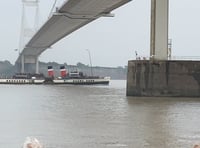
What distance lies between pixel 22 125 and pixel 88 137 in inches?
138

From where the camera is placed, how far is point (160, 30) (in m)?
33.3

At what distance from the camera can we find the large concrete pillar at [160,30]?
3306 cm

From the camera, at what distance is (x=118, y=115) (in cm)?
1948

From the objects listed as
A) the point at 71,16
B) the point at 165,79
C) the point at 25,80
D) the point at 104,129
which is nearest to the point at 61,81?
the point at 25,80

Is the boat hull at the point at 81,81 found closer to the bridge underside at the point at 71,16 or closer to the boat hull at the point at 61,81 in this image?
the boat hull at the point at 61,81

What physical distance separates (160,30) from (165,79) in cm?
324

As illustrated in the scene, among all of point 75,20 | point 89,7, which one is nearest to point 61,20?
point 75,20

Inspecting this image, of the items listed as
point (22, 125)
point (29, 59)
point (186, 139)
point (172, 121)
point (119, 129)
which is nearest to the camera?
point (186, 139)

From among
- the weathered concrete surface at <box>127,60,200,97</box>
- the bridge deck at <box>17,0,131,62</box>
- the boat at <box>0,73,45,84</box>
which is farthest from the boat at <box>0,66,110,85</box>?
the weathered concrete surface at <box>127,60,200,97</box>

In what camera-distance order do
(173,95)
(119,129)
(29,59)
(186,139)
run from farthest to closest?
(29,59) → (173,95) → (119,129) → (186,139)

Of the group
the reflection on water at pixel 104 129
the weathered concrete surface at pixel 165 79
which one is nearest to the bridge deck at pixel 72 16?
the weathered concrete surface at pixel 165 79

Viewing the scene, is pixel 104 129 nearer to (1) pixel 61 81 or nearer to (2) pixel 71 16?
(2) pixel 71 16

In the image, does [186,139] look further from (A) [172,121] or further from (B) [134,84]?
(B) [134,84]

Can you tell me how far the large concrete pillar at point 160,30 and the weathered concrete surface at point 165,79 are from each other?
1.05 metres
